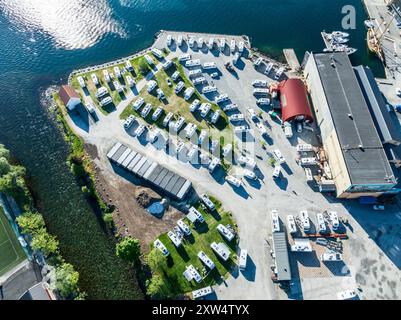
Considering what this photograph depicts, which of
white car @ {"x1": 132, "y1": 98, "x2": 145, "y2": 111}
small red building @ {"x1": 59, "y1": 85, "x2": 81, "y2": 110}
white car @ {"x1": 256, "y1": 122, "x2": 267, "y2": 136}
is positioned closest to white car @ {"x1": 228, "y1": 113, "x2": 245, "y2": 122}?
white car @ {"x1": 256, "y1": 122, "x2": 267, "y2": 136}

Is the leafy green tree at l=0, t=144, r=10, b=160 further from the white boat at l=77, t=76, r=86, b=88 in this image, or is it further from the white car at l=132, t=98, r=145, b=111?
the white car at l=132, t=98, r=145, b=111

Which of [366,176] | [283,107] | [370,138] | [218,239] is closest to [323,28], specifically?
[283,107]

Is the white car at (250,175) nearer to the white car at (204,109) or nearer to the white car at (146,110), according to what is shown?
the white car at (204,109)

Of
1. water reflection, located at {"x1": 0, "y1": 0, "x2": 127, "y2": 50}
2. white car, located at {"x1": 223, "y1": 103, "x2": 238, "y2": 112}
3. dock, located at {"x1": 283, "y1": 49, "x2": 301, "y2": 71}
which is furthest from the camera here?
water reflection, located at {"x1": 0, "y1": 0, "x2": 127, "y2": 50}

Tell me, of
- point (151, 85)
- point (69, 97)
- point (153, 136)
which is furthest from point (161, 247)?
point (69, 97)

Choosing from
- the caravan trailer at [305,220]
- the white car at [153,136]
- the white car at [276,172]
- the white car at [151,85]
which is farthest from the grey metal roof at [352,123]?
the white car at [151,85]

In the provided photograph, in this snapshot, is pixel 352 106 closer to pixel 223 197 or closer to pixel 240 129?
pixel 240 129

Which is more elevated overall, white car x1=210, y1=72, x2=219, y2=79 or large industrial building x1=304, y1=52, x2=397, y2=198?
white car x1=210, y1=72, x2=219, y2=79
